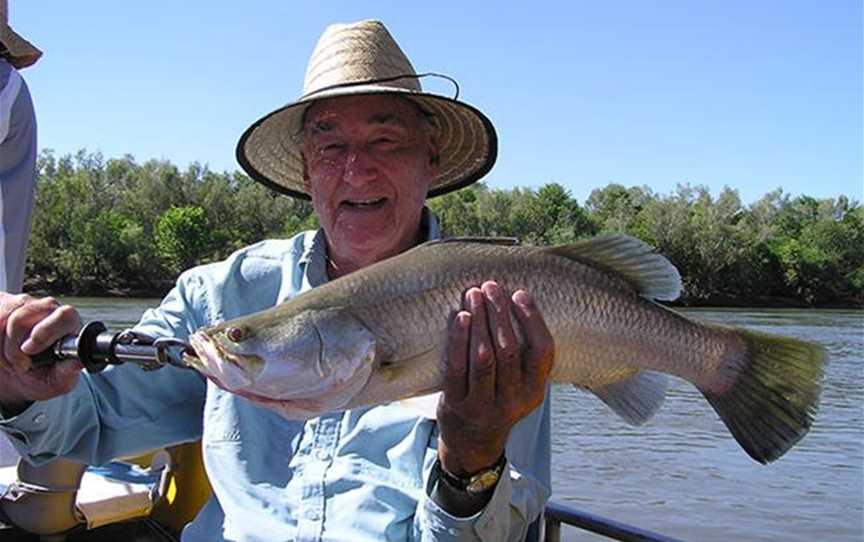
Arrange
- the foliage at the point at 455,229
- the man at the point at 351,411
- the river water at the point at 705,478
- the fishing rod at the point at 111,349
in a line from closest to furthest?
1. the fishing rod at the point at 111,349
2. the man at the point at 351,411
3. the river water at the point at 705,478
4. the foliage at the point at 455,229

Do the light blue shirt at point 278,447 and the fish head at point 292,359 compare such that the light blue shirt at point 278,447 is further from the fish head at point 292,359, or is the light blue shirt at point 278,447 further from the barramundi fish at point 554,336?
the fish head at point 292,359

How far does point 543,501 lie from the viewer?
2.73 meters

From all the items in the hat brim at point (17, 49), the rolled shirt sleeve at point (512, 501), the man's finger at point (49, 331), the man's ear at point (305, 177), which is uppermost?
the hat brim at point (17, 49)

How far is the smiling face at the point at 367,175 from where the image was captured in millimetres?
3002

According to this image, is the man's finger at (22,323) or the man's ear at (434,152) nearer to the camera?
the man's finger at (22,323)

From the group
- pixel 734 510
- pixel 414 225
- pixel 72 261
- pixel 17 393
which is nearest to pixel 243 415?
pixel 17 393

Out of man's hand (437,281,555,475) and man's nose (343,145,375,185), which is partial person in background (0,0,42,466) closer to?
man's nose (343,145,375,185)

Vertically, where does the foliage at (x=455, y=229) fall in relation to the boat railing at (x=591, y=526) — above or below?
below

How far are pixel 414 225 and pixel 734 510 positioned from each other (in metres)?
11.2

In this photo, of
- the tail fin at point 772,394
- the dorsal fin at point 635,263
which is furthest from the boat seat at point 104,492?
the tail fin at point 772,394

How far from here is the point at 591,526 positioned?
2.92m

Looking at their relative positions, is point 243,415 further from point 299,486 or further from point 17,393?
point 17,393

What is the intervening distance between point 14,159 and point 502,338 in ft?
7.29

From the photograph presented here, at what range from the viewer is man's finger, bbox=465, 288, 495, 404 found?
2.16 meters
